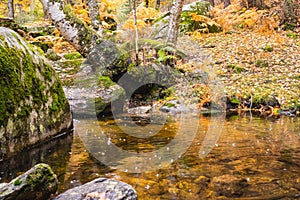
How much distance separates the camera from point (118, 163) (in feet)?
11.1

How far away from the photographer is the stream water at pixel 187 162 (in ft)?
8.52

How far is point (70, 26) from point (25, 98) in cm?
493

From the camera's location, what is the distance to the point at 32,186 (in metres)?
2.17

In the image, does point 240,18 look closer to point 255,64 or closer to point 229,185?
point 255,64

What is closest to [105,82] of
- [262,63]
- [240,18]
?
[262,63]

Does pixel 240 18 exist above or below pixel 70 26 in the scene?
above

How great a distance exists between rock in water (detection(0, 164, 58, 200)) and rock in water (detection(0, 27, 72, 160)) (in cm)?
128

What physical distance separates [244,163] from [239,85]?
21.2 ft

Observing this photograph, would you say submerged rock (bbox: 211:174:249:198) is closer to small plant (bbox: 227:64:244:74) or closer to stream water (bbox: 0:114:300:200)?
stream water (bbox: 0:114:300:200)

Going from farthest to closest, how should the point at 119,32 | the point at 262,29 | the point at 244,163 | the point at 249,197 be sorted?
the point at 119,32 < the point at 262,29 < the point at 244,163 < the point at 249,197

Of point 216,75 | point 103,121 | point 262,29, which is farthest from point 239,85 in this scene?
point 103,121

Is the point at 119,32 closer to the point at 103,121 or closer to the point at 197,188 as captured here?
the point at 103,121

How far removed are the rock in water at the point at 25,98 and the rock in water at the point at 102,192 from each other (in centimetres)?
154

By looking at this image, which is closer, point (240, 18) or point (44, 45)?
point (240, 18)
